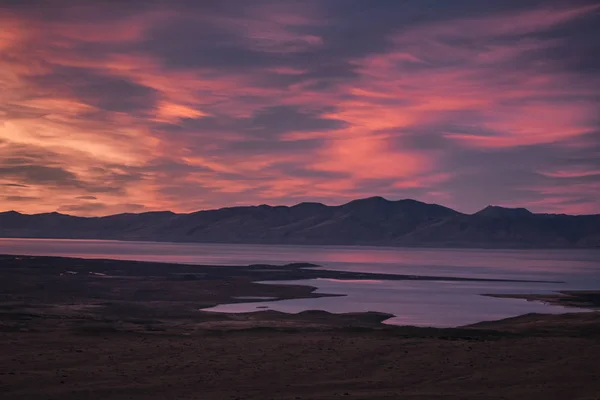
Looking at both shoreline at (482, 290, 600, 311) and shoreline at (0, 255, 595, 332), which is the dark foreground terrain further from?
shoreline at (482, 290, 600, 311)

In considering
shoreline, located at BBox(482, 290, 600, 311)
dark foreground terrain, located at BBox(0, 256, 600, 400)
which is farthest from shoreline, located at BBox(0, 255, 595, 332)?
dark foreground terrain, located at BBox(0, 256, 600, 400)

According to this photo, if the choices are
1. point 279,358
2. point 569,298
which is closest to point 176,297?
point 279,358

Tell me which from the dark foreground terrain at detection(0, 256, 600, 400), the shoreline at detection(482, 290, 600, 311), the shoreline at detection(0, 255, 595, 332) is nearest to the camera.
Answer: the dark foreground terrain at detection(0, 256, 600, 400)

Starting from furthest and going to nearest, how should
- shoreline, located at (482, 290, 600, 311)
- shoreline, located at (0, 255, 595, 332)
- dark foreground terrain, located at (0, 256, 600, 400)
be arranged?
shoreline, located at (482, 290, 600, 311) → shoreline, located at (0, 255, 595, 332) → dark foreground terrain, located at (0, 256, 600, 400)

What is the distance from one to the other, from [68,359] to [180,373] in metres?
4.35

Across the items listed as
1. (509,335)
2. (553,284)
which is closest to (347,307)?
(509,335)

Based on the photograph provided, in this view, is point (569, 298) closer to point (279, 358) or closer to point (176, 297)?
point (176, 297)

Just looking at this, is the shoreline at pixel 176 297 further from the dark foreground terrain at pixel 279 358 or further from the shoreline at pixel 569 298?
the dark foreground terrain at pixel 279 358

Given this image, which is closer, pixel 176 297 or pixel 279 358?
pixel 279 358

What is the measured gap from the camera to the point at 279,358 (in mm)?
23844

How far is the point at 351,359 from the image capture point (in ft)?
78.5

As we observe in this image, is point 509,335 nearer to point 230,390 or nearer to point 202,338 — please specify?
point 202,338

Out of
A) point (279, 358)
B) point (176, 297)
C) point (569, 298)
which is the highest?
point (569, 298)

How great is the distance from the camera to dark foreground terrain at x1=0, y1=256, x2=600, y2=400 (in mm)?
18953
